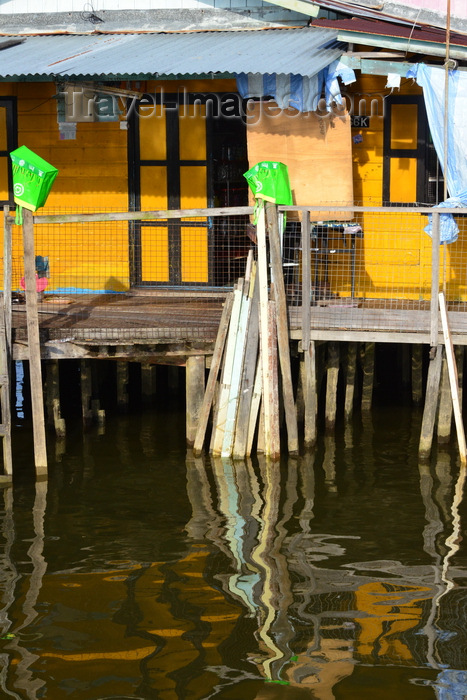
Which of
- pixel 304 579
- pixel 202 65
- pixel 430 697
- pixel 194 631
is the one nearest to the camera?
pixel 430 697

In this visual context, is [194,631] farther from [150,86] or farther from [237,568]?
[150,86]

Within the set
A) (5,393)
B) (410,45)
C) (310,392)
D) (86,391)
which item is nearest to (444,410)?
(310,392)

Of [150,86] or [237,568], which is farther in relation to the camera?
Answer: [150,86]

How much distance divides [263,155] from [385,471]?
4.16m

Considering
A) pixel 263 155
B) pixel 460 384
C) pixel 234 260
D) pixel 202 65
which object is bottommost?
pixel 460 384

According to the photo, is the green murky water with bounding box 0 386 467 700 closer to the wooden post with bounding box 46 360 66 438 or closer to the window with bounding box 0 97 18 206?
the wooden post with bounding box 46 360 66 438

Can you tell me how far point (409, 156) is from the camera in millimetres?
13078

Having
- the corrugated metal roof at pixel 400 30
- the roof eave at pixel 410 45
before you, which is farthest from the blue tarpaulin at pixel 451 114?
the corrugated metal roof at pixel 400 30

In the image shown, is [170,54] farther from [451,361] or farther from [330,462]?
[330,462]

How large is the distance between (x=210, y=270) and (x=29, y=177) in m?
3.94

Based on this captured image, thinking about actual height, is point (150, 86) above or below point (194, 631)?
above

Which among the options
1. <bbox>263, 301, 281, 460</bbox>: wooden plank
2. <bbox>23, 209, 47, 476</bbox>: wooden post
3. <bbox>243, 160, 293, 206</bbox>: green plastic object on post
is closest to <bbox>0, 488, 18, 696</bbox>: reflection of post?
<bbox>23, 209, 47, 476</bbox>: wooden post

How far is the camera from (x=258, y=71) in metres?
11.3

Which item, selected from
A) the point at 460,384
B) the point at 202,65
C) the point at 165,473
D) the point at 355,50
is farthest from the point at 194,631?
the point at 355,50
